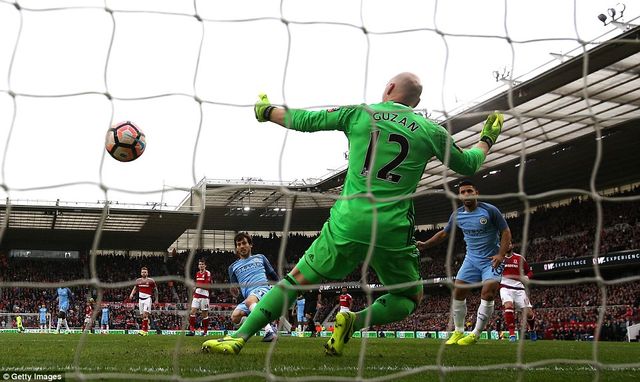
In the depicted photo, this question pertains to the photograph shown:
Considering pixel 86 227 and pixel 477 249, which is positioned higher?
pixel 86 227

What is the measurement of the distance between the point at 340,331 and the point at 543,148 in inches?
A: 865

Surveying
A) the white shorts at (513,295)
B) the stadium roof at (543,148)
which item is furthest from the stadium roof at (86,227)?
the white shorts at (513,295)

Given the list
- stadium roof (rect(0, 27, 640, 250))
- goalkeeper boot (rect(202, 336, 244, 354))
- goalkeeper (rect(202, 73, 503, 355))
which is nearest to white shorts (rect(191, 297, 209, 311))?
stadium roof (rect(0, 27, 640, 250))

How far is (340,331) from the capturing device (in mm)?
4945

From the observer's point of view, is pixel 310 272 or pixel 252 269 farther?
pixel 252 269

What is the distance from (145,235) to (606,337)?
999 inches

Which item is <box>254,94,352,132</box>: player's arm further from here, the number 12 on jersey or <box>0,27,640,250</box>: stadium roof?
<box>0,27,640,250</box>: stadium roof

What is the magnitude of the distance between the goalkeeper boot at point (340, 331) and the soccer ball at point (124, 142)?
2743 millimetres

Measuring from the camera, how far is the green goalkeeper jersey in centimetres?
386

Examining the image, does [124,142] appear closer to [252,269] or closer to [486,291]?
[252,269]

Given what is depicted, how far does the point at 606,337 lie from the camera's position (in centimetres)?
2031

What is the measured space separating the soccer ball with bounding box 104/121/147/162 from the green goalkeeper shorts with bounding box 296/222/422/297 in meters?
2.95

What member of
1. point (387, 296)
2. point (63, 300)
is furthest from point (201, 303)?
point (387, 296)

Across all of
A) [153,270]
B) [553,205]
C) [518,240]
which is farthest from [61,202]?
[553,205]
